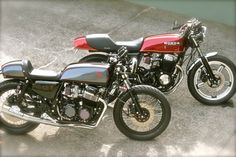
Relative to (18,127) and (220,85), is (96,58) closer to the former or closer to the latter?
(18,127)

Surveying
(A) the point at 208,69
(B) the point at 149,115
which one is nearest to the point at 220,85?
(A) the point at 208,69

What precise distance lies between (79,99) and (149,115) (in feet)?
2.83

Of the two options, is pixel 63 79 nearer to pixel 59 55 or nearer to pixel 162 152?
pixel 162 152

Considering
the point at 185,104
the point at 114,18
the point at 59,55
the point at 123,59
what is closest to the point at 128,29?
the point at 114,18

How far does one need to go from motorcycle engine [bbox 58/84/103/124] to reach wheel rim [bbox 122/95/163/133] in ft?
1.11

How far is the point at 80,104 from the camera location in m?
5.31

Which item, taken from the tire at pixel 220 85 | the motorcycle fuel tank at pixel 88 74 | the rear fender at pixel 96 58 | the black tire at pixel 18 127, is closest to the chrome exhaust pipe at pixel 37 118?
the black tire at pixel 18 127

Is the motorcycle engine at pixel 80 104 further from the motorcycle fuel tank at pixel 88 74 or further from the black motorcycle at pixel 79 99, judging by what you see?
the motorcycle fuel tank at pixel 88 74

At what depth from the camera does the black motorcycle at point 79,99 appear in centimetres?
516

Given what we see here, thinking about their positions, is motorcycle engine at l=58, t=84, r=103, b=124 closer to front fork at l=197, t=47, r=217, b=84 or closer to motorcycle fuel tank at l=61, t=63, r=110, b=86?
motorcycle fuel tank at l=61, t=63, r=110, b=86

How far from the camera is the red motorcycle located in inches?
225

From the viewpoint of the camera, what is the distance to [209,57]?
19.2 ft

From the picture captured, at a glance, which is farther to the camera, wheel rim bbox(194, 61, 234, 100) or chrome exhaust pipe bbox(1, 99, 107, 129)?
wheel rim bbox(194, 61, 234, 100)

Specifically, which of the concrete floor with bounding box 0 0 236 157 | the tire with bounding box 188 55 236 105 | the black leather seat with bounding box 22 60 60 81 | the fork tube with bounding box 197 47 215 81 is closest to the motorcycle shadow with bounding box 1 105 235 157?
the concrete floor with bounding box 0 0 236 157
